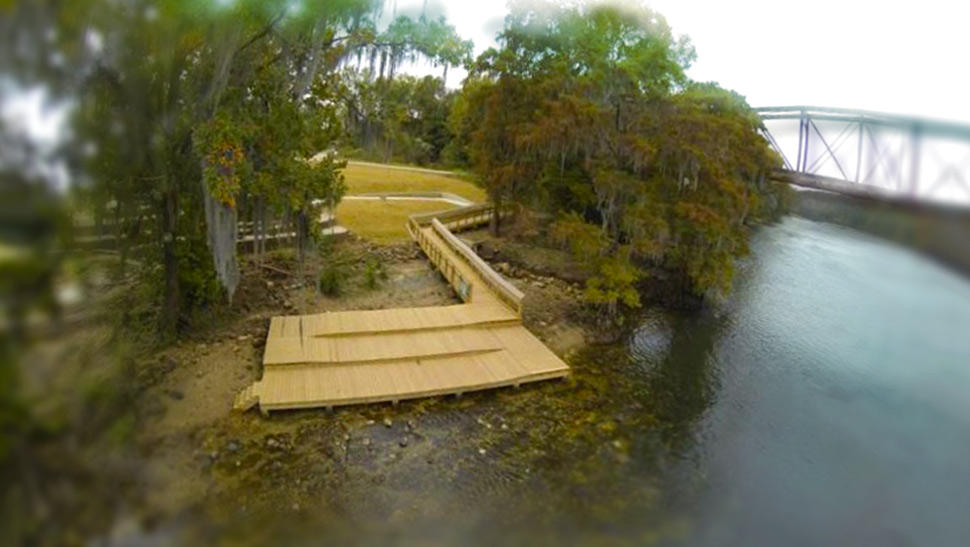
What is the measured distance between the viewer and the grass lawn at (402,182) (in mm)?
30734

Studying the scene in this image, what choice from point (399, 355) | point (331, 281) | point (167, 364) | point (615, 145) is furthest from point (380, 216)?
point (167, 364)

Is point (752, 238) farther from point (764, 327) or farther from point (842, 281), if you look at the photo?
point (764, 327)

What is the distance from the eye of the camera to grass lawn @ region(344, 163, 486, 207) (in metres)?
30.7

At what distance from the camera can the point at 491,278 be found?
650 inches

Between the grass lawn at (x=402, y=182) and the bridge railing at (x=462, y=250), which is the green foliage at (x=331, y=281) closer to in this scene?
the bridge railing at (x=462, y=250)

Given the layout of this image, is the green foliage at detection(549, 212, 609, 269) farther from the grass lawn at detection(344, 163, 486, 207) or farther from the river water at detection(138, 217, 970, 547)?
the grass lawn at detection(344, 163, 486, 207)

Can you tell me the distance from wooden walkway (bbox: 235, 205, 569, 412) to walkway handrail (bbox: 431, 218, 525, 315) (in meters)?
0.05

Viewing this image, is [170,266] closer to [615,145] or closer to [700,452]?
[700,452]

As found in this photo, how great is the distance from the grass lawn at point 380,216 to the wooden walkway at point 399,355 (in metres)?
7.59

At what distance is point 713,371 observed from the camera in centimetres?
1359

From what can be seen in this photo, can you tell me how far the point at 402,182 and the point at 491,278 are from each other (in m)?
17.8

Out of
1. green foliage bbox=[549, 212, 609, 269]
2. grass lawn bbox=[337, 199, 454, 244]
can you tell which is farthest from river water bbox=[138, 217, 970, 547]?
grass lawn bbox=[337, 199, 454, 244]

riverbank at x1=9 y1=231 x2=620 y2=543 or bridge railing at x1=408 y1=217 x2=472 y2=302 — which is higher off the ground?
bridge railing at x1=408 y1=217 x2=472 y2=302

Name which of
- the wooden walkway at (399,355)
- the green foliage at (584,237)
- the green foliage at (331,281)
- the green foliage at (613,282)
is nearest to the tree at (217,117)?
the wooden walkway at (399,355)
